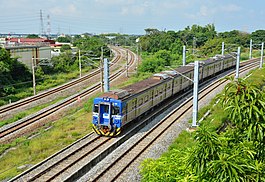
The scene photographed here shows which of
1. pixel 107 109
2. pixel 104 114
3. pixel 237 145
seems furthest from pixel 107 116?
pixel 237 145

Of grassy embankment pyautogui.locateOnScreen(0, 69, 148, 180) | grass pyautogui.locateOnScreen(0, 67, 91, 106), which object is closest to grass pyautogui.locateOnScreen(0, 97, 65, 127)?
grassy embankment pyautogui.locateOnScreen(0, 69, 148, 180)

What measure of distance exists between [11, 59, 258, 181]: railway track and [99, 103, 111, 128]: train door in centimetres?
104

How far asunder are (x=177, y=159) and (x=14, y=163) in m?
12.1

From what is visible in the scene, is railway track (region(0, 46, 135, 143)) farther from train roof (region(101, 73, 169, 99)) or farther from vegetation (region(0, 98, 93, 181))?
train roof (region(101, 73, 169, 99))

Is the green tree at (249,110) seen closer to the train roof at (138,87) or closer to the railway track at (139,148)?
the railway track at (139,148)

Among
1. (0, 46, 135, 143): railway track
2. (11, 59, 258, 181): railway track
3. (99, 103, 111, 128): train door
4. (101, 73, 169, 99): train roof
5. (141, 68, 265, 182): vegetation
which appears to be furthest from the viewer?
(0, 46, 135, 143): railway track

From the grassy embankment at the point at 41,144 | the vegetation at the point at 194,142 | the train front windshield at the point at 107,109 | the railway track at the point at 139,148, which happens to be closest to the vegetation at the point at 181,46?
the vegetation at the point at 194,142

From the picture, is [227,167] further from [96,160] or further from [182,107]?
[182,107]

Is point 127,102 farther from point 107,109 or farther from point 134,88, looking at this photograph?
point 134,88

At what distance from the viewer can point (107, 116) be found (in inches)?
746

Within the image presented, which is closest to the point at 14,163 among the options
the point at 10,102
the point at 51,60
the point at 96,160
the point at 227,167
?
the point at 96,160

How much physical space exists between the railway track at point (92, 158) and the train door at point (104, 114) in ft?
3.41

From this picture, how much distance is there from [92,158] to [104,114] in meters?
3.90

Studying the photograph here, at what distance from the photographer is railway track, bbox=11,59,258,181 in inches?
551
